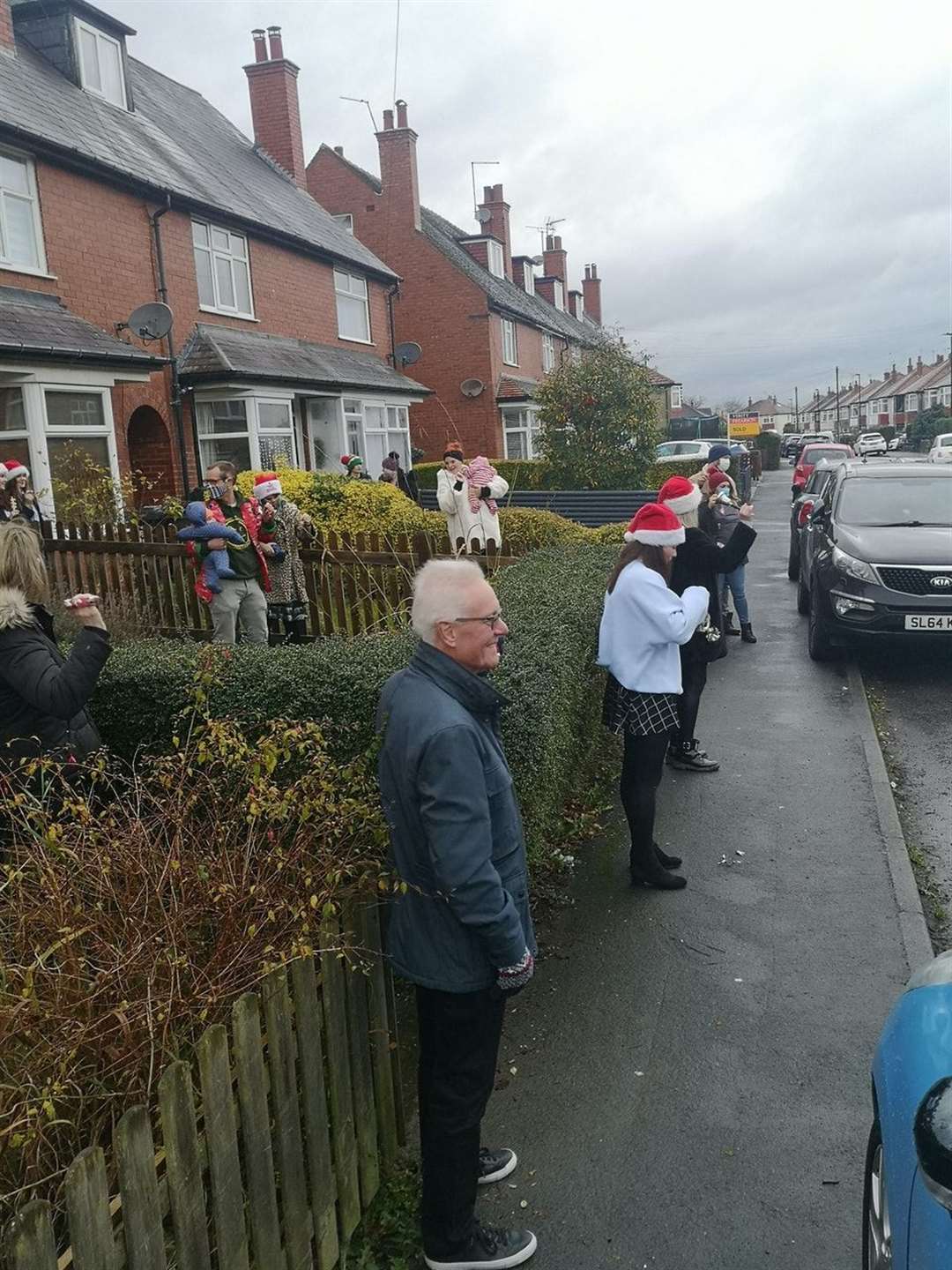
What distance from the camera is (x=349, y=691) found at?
4.16 m

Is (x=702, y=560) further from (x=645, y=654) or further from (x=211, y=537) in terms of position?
(x=211, y=537)

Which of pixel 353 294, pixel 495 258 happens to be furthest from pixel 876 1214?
pixel 495 258

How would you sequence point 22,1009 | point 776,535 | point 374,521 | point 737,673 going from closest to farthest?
point 22,1009
point 737,673
point 374,521
point 776,535

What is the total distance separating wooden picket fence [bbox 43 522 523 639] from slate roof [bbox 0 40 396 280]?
7.84 meters

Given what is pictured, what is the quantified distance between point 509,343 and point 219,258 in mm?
18949

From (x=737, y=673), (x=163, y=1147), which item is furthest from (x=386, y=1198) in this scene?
(x=737, y=673)

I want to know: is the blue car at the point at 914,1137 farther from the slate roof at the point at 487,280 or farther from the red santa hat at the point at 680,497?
the slate roof at the point at 487,280

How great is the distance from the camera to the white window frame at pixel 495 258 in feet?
130

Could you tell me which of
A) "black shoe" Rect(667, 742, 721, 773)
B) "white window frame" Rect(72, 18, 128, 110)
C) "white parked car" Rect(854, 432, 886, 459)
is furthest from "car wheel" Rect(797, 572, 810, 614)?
"white parked car" Rect(854, 432, 886, 459)

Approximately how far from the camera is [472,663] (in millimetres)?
2811

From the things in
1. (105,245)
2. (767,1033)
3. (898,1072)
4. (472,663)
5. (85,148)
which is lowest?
(767,1033)

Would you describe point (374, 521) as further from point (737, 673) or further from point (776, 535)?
point (776, 535)

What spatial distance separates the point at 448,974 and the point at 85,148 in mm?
16311

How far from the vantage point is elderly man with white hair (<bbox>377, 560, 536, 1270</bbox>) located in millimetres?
2584
